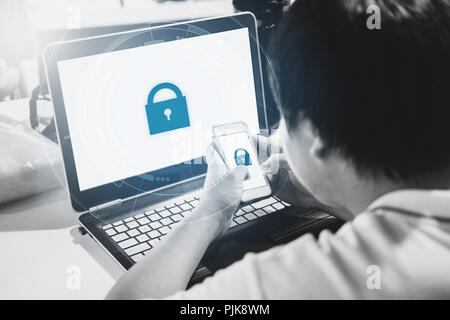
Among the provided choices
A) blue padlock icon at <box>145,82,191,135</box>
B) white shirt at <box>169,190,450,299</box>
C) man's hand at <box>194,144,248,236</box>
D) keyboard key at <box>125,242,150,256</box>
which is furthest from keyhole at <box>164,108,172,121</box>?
white shirt at <box>169,190,450,299</box>

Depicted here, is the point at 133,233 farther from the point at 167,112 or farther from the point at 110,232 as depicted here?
the point at 167,112

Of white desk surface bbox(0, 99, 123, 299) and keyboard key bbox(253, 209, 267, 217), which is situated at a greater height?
white desk surface bbox(0, 99, 123, 299)

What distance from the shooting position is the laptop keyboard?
61 centimetres

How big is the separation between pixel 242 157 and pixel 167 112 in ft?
0.47

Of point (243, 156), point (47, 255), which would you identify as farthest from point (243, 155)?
point (47, 255)

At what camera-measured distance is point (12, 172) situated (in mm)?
731

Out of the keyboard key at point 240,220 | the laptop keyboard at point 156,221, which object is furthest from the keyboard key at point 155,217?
the keyboard key at point 240,220

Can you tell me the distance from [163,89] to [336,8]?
362 millimetres

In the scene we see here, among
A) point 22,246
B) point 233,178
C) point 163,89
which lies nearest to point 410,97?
point 233,178

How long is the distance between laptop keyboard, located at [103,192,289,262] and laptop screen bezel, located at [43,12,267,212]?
5 centimetres

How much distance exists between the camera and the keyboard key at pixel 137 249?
0.59 m

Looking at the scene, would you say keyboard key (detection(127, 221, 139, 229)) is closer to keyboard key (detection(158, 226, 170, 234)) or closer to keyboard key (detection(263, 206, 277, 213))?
keyboard key (detection(158, 226, 170, 234))

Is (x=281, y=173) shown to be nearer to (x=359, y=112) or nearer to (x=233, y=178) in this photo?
(x=233, y=178)

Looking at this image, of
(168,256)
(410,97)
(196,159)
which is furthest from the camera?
(196,159)
